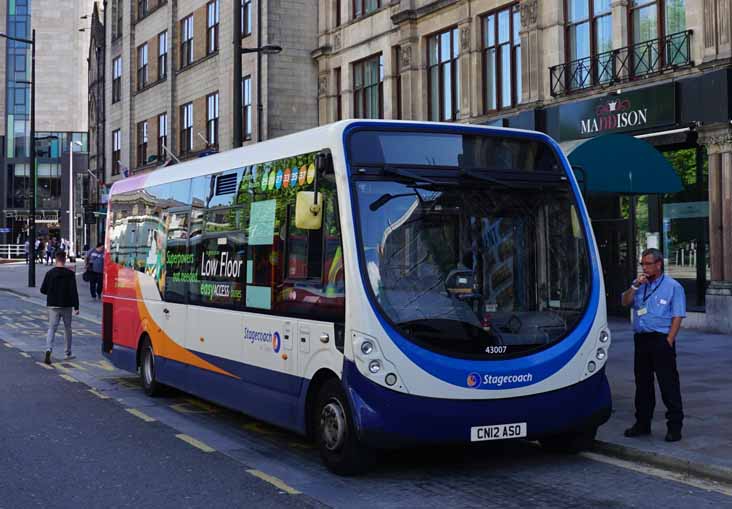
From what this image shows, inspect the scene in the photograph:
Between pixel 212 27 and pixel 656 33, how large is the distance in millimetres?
21910

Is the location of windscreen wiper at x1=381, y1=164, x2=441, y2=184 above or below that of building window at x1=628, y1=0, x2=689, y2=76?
below

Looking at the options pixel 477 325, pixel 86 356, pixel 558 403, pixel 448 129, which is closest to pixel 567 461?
pixel 558 403

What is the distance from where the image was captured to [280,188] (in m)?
8.63

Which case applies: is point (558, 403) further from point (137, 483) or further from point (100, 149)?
point (100, 149)

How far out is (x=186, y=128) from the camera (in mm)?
39125

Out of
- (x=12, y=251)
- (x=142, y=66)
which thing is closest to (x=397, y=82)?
(x=142, y=66)

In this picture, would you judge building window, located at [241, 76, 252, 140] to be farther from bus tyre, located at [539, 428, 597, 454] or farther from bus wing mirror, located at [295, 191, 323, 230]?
bus tyre, located at [539, 428, 597, 454]

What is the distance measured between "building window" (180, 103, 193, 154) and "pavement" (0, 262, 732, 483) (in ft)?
83.2

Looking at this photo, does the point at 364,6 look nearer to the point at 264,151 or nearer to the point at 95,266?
the point at 95,266

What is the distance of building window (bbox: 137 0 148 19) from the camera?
145 ft

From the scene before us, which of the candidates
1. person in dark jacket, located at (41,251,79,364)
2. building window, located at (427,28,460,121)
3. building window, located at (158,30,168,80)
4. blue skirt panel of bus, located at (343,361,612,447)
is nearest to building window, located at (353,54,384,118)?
building window, located at (427,28,460,121)

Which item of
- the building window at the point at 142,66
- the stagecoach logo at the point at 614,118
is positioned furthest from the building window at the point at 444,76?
the building window at the point at 142,66

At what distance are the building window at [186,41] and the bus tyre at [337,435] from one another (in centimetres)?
3287

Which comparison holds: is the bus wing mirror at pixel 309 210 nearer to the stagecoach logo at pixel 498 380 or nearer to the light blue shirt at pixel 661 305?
the stagecoach logo at pixel 498 380
